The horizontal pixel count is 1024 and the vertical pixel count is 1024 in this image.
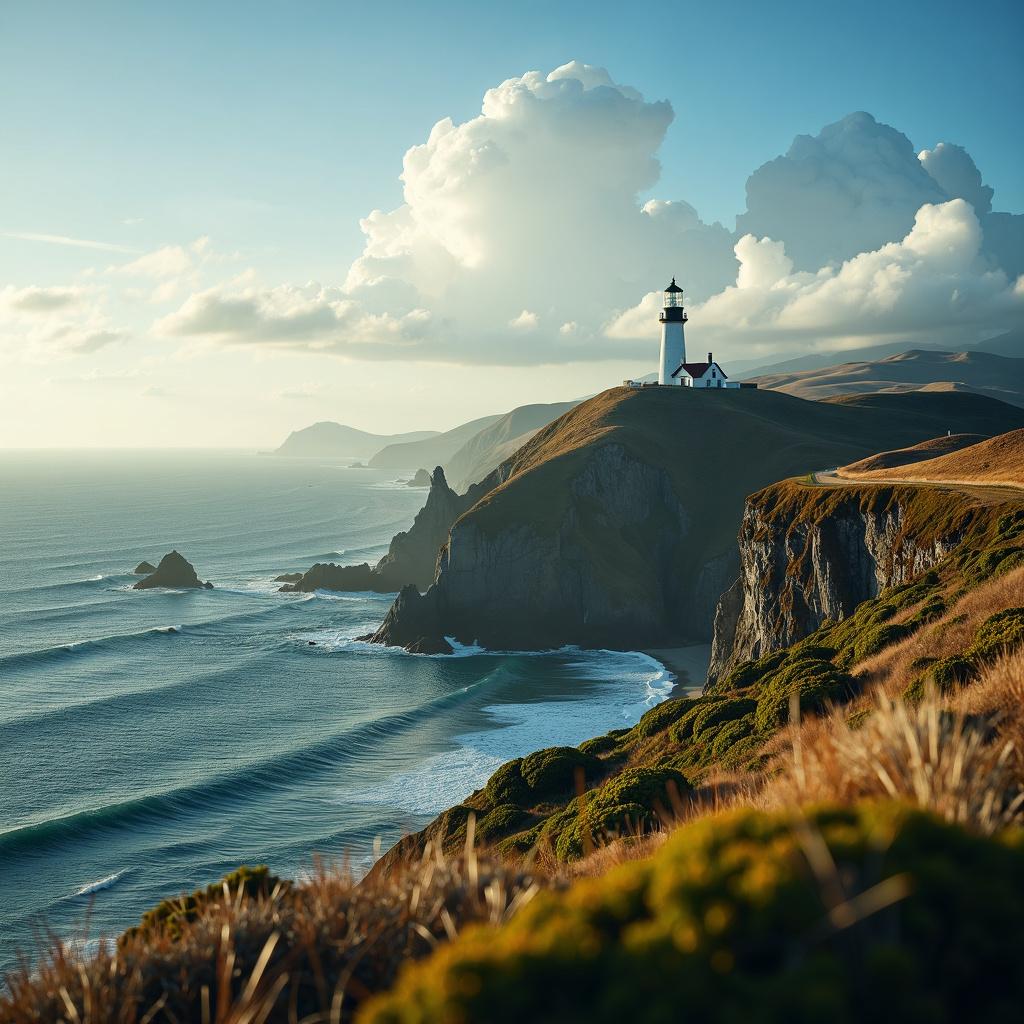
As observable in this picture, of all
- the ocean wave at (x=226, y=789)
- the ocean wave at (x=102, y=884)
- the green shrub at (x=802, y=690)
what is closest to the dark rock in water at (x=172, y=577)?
the ocean wave at (x=226, y=789)

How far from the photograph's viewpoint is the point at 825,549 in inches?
2159

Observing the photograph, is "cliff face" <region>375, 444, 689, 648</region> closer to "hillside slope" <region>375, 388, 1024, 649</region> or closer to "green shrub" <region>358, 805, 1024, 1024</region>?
"hillside slope" <region>375, 388, 1024, 649</region>

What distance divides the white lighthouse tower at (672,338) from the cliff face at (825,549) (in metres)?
76.3

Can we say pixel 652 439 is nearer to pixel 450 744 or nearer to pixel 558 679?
pixel 558 679

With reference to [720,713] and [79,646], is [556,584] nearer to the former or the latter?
[79,646]

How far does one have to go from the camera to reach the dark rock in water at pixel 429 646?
89188 millimetres

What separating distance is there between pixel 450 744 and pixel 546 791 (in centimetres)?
3108

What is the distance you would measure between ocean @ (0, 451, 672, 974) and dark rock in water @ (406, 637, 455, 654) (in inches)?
59.5

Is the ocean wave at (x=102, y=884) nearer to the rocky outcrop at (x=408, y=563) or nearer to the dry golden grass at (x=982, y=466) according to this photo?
the dry golden grass at (x=982, y=466)

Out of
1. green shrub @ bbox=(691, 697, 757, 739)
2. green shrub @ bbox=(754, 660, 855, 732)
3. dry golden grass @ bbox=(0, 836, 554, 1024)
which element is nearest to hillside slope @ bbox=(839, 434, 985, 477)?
green shrub @ bbox=(691, 697, 757, 739)

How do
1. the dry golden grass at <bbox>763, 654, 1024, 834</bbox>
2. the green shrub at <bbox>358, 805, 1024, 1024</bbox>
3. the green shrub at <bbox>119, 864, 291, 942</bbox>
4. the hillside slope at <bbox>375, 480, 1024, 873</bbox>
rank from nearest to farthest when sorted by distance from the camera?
the green shrub at <bbox>358, 805, 1024, 1024</bbox> → the dry golden grass at <bbox>763, 654, 1024, 834</bbox> → the green shrub at <bbox>119, 864, 291, 942</bbox> → the hillside slope at <bbox>375, 480, 1024, 873</bbox>

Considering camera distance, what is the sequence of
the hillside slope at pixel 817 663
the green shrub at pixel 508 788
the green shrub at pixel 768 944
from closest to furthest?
the green shrub at pixel 768 944
the hillside slope at pixel 817 663
the green shrub at pixel 508 788

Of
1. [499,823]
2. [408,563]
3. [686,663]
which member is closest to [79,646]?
[408,563]

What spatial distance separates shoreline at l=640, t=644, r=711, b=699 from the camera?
76812 millimetres
